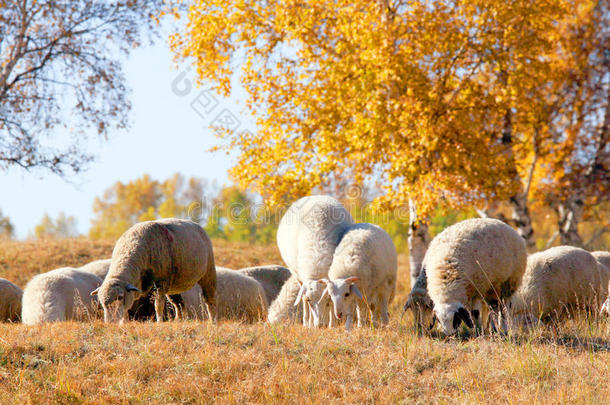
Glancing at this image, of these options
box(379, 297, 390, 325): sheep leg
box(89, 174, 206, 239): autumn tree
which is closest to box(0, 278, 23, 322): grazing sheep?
box(379, 297, 390, 325): sheep leg

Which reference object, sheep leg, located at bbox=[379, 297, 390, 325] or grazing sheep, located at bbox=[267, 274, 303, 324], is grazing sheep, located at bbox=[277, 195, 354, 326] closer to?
grazing sheep, located at bbox=[267, 274, 303, 324]

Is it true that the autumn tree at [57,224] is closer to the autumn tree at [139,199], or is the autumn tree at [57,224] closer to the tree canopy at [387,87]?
the autumn tree at [139,199]

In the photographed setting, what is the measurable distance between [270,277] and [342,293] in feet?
18.2

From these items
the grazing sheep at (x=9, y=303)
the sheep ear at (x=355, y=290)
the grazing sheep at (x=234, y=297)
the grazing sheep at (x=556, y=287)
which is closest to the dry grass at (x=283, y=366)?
the sheep ear at (x=355, y=290)

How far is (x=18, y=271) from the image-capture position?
1705cm

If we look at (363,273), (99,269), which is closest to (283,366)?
(363,273)

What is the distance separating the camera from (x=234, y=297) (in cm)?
1264

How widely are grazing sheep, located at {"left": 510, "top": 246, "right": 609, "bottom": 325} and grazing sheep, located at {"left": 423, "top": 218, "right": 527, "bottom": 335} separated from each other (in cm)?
84

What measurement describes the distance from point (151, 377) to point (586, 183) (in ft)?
60.7

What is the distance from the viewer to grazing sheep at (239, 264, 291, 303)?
14289 mm

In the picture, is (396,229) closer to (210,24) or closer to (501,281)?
(210,24)

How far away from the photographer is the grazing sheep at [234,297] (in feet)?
38.9

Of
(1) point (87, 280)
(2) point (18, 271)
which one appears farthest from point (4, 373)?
(2) point (18, 271)

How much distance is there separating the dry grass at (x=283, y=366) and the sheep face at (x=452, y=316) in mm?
315
